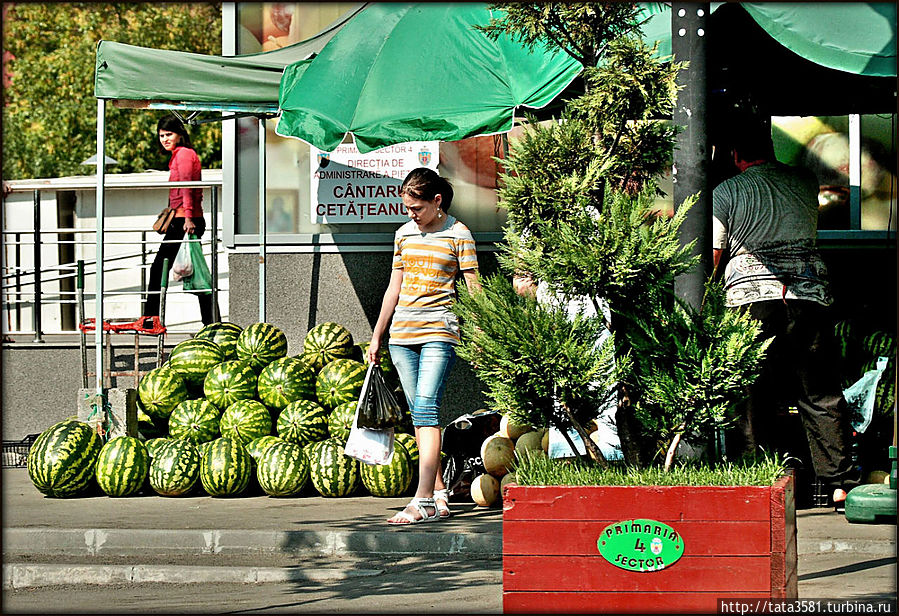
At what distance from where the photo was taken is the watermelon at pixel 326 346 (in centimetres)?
979

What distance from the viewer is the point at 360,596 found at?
237 inches

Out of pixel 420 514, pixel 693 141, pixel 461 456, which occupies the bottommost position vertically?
pixel 420 514

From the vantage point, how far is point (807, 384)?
24.8 feet

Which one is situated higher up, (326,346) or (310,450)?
(326,346)

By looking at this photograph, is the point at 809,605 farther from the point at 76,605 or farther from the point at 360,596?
the point at 76,605

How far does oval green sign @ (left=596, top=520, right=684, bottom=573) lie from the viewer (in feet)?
15.5

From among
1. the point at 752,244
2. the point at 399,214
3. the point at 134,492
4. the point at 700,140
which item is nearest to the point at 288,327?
the point at 399,214

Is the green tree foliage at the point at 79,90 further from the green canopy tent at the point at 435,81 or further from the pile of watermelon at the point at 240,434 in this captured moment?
the green canopy tent at the point at 435,81

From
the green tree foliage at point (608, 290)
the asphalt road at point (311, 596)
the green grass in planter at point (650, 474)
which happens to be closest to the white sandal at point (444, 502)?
the asphalt road at point (311, 596)

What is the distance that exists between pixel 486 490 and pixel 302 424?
1.65m

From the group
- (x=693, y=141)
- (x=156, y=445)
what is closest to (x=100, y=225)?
(x=156, y=445)

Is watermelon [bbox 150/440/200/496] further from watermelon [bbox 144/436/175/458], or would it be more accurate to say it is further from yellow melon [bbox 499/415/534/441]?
yellow melon [bbox 499/415/534/441]

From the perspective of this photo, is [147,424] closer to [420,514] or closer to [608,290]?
[420,514]

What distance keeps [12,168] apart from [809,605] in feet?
95.7
